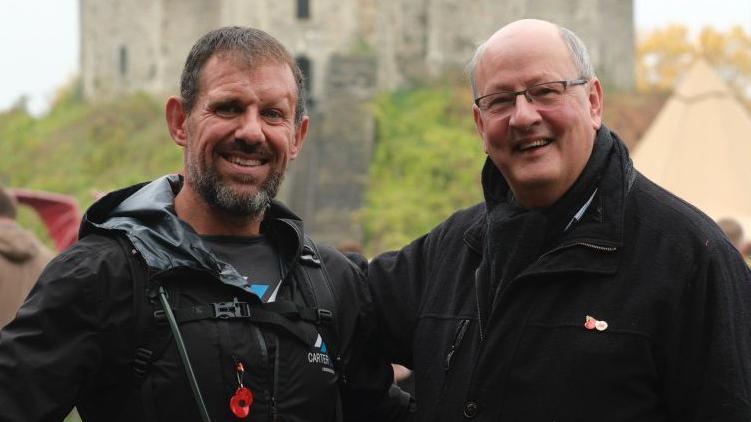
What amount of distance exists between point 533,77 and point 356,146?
25.5 metres

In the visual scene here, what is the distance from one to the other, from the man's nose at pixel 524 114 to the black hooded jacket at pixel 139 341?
0.81 metres

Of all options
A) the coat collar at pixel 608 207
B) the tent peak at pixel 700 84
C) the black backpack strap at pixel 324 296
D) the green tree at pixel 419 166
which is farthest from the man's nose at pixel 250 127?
the green tree at pixel 419 166

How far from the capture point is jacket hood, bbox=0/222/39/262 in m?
7.09

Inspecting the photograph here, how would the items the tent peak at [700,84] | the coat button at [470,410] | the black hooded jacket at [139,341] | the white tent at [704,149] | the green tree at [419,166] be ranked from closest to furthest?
the black hooded jacket at [139,341]
the coat button at [470,410]
the white tent at [704,149]
the tent peak at [700,84]
the green tree at [419,166]

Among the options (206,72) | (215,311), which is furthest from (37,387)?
(206,72)

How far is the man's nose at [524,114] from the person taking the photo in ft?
→ 11.4

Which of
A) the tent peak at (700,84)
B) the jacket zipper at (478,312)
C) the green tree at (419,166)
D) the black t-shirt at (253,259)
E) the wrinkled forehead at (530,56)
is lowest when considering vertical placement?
the green tree at (419,166)

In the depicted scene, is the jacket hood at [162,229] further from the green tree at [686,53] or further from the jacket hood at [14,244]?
the green tree at [686,53]

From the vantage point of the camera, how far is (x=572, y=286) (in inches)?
137

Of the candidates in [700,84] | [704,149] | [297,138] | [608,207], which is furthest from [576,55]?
[700,84]

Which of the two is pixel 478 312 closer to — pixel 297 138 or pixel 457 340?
pixel 457 340

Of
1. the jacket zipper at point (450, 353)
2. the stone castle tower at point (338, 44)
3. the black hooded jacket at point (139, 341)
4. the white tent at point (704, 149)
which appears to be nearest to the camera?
the black hooded jacket at point (139, 341)

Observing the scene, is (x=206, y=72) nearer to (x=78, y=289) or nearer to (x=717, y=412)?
(x=78, y=289)

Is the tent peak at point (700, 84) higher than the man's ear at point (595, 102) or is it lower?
lower
